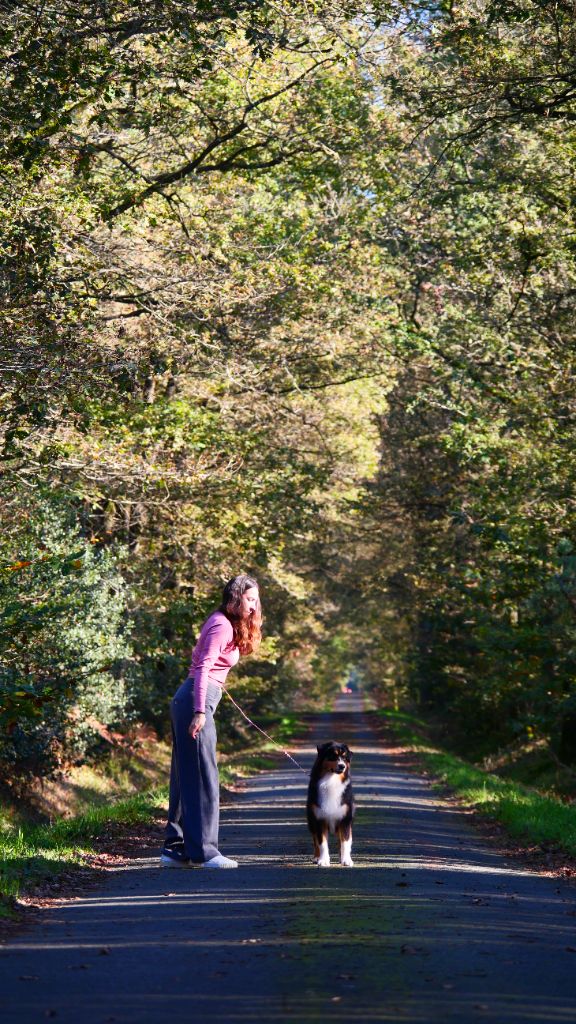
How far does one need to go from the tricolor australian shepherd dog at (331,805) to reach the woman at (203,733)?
0.77m

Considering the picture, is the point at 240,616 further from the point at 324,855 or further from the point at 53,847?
the point at 53,847

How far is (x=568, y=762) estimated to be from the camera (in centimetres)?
2677

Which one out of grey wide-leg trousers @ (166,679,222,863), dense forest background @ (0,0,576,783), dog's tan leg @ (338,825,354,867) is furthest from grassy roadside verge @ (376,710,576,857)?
grey wide-leg trousers @ (166,679,222,863)

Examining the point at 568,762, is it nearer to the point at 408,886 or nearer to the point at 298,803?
the point at 298,803

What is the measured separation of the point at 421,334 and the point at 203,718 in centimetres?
1940

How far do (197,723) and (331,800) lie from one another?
140 centimetres

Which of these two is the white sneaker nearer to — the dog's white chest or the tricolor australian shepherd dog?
the tricolor australian shepherd dog

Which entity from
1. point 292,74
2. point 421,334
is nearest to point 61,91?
point 292,74

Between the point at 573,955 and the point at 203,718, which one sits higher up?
the point at 203,718

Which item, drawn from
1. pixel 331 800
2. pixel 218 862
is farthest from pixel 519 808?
pixel 218 862

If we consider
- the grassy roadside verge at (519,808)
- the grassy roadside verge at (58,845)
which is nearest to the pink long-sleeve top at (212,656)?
the grassy roadside verge at (58,845)

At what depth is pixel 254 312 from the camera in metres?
23.7

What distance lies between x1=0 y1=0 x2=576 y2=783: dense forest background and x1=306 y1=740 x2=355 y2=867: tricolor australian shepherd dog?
99.6 inches

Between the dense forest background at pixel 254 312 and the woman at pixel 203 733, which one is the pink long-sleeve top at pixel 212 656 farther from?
the dense forest background at pixel 254 312
